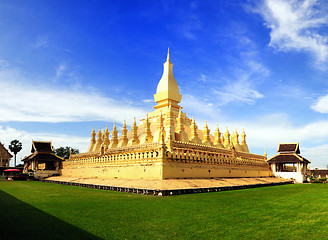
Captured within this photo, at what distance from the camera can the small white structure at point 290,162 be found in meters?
45.1

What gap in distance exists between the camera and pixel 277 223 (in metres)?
10.3

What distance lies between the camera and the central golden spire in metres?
46.7

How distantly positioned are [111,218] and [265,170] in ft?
136

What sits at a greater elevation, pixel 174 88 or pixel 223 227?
pixel 174 88

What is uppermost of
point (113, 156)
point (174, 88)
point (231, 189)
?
point (174, 88)

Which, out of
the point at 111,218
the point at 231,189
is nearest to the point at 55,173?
the point at 231,189

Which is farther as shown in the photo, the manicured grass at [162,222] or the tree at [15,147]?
the tree at [15,147]

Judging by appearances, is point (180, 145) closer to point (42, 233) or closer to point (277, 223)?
point (277, 223)

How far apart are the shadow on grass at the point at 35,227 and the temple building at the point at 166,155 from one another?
14923mm

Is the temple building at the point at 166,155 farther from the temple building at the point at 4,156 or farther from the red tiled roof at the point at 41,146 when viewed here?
the temple building at the point at 4,156

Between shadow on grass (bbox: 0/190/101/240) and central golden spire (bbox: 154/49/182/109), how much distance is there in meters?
36.1

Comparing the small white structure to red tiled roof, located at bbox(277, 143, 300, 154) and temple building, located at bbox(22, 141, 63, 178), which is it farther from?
temple building, located at bbox(22, 141, 63, 178)

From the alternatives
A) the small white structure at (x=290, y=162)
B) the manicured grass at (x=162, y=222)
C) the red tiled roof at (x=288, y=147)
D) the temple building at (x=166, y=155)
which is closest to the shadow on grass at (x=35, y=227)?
the manicured grass at (x=162, y=222)

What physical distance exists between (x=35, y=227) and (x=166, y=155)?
17.3m
